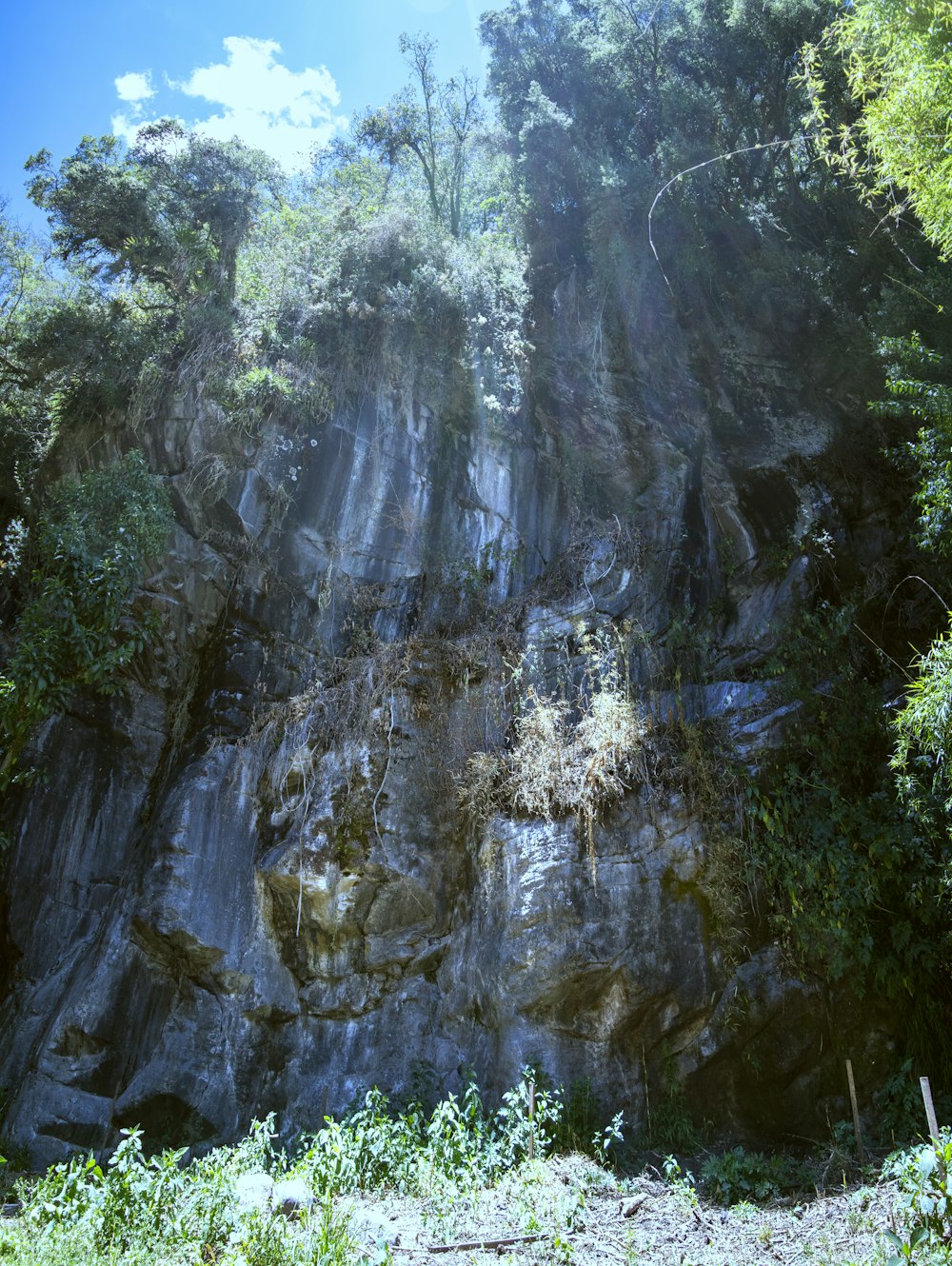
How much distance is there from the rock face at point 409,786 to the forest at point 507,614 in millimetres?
46

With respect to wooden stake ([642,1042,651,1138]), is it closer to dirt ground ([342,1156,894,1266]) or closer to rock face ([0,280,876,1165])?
rock face ([0,280,876,1165])

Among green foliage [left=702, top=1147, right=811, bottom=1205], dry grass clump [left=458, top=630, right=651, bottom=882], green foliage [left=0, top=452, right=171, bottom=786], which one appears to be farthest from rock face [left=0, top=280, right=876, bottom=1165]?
green foliage [left=702, top=1147, right=811, bottom=1205]

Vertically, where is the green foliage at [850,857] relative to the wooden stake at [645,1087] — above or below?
above

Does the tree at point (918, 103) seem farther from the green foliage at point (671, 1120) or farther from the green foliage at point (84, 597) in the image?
the green foliage at point (84, 597)

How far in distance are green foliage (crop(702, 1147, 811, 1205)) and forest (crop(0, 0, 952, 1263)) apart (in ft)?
0.26

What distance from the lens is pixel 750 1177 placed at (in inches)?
260

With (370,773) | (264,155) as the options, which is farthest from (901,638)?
(264,155)

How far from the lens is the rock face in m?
8.06

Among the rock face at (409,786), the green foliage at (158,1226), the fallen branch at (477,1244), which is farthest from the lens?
the rock face at (409,786)

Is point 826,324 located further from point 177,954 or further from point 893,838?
point 177,954

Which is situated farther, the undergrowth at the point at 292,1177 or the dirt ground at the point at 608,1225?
the dirt ground at the point at 608,1225

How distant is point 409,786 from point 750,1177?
465cm

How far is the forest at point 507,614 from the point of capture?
25.5 ft

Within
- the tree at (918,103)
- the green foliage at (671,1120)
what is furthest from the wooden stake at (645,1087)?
the tree at (918,103)
